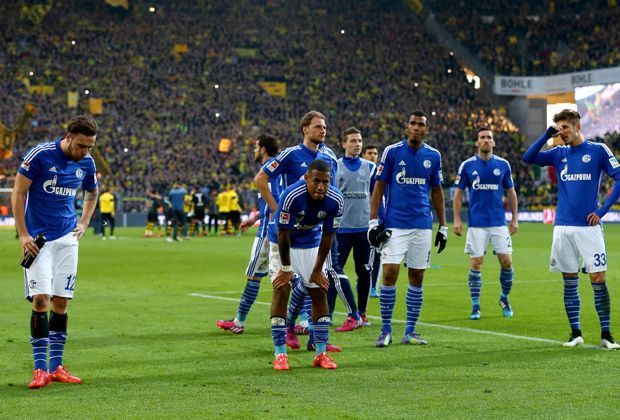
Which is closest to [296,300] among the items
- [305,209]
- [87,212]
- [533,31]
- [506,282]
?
[305,209]

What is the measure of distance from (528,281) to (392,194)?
928 centimetres

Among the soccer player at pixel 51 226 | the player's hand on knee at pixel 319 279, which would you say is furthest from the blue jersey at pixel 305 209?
the soccer player at pixel 51 226

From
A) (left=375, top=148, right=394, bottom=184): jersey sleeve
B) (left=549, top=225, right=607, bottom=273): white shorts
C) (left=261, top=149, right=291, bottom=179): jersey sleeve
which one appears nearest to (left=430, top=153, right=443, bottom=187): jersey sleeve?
(left=375, top=148, right=394, bottom=184): jersey sleeve

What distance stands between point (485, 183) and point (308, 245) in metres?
5.19

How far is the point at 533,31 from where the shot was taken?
75.5m

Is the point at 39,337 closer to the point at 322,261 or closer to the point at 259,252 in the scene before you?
the point at 322,261

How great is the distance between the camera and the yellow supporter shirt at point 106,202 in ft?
129

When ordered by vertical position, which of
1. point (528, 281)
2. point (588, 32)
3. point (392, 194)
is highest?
point (588, 32)

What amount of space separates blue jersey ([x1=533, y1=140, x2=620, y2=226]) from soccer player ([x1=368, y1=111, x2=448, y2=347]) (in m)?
1.39

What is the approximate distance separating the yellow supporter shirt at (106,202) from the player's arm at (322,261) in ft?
99.6

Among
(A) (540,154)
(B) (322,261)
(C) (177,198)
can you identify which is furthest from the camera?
(C) (177,198)

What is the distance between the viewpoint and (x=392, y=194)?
38.4 feet

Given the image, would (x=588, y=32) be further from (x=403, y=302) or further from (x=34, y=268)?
(x=34, y=268)

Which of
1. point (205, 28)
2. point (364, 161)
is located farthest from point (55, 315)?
point (205, 28)
